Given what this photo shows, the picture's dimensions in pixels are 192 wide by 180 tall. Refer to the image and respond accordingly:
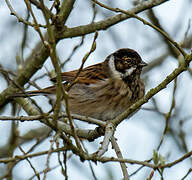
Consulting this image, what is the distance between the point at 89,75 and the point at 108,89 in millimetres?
409

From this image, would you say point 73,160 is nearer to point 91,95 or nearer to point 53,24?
point 91,95

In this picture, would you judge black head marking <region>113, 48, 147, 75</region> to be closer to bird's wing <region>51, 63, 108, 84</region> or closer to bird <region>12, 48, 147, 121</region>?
bird <region>12, 48, 147, 121</region>

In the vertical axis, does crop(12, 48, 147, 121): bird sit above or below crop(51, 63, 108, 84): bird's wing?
below

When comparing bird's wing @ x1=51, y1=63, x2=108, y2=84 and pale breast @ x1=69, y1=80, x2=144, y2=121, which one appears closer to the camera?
pale breast @ x1=69, y1=80, x2=144, y2=121

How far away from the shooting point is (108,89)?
536 centimetres

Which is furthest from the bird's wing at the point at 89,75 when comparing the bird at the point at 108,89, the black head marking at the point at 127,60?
the black head marking at the point at 127,60

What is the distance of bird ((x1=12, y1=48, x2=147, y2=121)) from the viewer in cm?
526

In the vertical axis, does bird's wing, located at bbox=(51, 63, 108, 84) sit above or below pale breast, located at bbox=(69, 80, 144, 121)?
above

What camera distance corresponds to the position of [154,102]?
20.2ft

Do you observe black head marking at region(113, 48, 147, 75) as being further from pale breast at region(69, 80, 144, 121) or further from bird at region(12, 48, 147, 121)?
pale breast at region(69, 80, 144, 121)

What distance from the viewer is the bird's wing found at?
5.41 m

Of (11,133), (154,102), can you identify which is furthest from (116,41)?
(11,133)

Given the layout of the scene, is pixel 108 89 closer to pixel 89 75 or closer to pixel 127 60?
pixel 89 75

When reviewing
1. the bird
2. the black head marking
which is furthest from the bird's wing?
the black head marking
